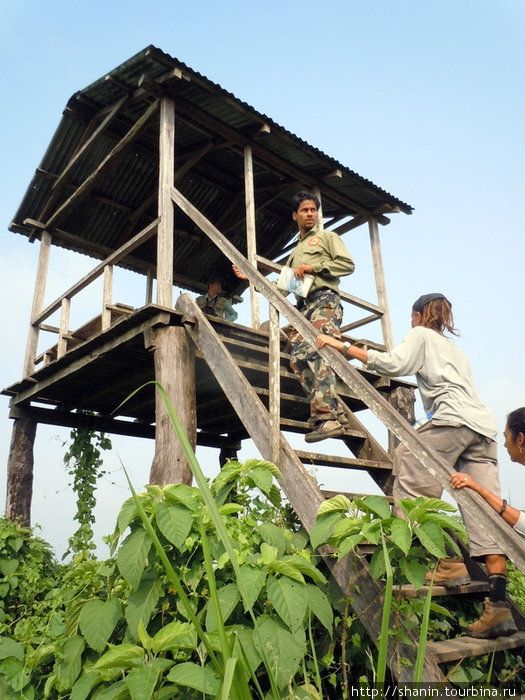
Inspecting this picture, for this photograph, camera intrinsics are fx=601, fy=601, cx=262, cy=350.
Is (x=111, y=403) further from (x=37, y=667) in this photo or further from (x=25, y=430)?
(x=37, y=667)

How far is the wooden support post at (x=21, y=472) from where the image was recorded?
792 cm

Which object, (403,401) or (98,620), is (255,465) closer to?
(98,620)

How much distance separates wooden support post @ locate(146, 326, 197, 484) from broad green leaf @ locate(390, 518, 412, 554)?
2.86 metres

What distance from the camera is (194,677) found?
6.86ft

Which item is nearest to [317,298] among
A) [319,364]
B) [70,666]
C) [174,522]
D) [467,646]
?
[319,364]

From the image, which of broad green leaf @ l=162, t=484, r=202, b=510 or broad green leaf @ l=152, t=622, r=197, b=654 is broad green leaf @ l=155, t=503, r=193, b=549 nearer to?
broad green leaf @ l=162, t=484, r=202, b=510

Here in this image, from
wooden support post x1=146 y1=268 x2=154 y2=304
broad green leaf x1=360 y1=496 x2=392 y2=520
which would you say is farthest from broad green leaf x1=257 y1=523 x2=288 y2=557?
wooden support post x1=146 y1=268 x2=154 y2=304

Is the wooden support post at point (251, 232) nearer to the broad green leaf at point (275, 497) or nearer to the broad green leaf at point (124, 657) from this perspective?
the broad green leaf at point (275, 497)

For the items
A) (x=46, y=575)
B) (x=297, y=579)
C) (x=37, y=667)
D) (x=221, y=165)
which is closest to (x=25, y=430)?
(x=46, y=575)

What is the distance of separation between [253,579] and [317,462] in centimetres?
156

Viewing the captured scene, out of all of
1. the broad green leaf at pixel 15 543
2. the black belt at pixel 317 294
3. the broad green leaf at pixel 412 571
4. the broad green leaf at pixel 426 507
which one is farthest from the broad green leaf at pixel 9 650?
the black belt at pixel 317 294

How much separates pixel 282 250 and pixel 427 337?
23.6 feet

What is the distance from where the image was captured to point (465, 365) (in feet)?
11.6

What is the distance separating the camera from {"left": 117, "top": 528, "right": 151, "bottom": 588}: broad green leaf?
2.50 m
